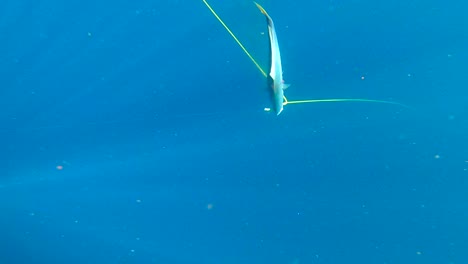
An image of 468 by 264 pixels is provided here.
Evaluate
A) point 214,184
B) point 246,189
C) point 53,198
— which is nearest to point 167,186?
point 214,184

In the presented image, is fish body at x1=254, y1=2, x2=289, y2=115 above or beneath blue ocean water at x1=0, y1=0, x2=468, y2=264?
above

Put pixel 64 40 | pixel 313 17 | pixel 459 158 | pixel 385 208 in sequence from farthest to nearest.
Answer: pixel 385 208, pixel 459 158, pixel 64 40, pixel 313 17

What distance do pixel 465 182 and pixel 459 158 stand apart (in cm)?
18

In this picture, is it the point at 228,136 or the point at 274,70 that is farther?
the point at 228,136

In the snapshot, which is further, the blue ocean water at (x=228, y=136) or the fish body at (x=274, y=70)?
the blue ocean water at (x=228, y=136)

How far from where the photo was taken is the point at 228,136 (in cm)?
291

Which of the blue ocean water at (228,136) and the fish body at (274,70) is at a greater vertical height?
the fish body at (274,70)

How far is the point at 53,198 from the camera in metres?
3.16

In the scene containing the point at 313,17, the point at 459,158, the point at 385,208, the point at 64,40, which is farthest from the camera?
the point at 385,208

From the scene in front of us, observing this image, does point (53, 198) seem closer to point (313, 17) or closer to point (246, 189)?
point (246, 189)

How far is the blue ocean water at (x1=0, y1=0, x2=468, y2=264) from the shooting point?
2492 millimetres

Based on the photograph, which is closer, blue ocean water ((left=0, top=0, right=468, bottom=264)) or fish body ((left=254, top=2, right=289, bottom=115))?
fish body ((left=254, top=2, right=289, bottom=115))

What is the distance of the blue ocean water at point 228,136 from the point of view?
2492 mm

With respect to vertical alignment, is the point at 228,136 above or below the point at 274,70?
below
